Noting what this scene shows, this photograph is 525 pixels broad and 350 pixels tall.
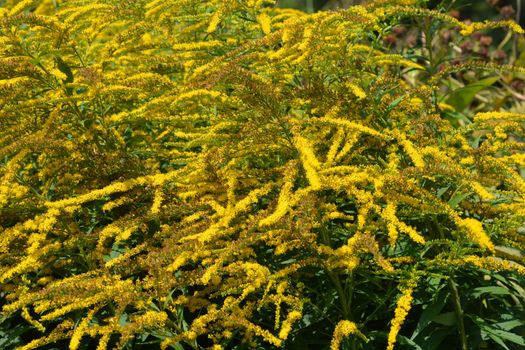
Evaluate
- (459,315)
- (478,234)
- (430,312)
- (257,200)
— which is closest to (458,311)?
(459,315)

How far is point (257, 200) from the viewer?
→ 309 cm

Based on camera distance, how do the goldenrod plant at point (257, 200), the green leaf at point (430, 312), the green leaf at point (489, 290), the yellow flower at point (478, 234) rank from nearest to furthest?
the yellow flower at point (478, 234), the goldenrod plant at point (257, 200), the green leaf at point (430, 312), the green leaf at point (489, 290)

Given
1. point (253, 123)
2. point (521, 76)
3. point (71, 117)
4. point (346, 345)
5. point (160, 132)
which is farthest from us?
point (521, 76)

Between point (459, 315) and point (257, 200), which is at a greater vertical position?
point (257, 200)

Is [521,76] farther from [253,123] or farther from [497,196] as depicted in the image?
[253,123]

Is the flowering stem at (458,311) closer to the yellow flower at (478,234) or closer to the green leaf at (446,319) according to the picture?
the green leaf at (446,319)

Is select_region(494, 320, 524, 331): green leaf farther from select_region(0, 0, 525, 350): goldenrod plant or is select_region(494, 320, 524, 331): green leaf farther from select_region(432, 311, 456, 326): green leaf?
select_region(432, 311, 456, 326): green leaf

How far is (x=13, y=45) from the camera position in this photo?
3598mm

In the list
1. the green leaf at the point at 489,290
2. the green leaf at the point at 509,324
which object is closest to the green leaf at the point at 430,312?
the green leaf at the point at 489,290

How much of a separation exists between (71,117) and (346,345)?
1929mm

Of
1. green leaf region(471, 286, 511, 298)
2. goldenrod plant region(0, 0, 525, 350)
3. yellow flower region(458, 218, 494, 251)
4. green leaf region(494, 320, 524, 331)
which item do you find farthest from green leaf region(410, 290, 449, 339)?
yellow flower region(458, 218, 494, 251)

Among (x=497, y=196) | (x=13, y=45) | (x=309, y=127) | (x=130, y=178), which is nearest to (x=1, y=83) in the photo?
(x=13, y=45)

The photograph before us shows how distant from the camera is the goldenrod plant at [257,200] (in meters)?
2.90

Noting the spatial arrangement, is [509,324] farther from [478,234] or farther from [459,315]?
[478,234]
